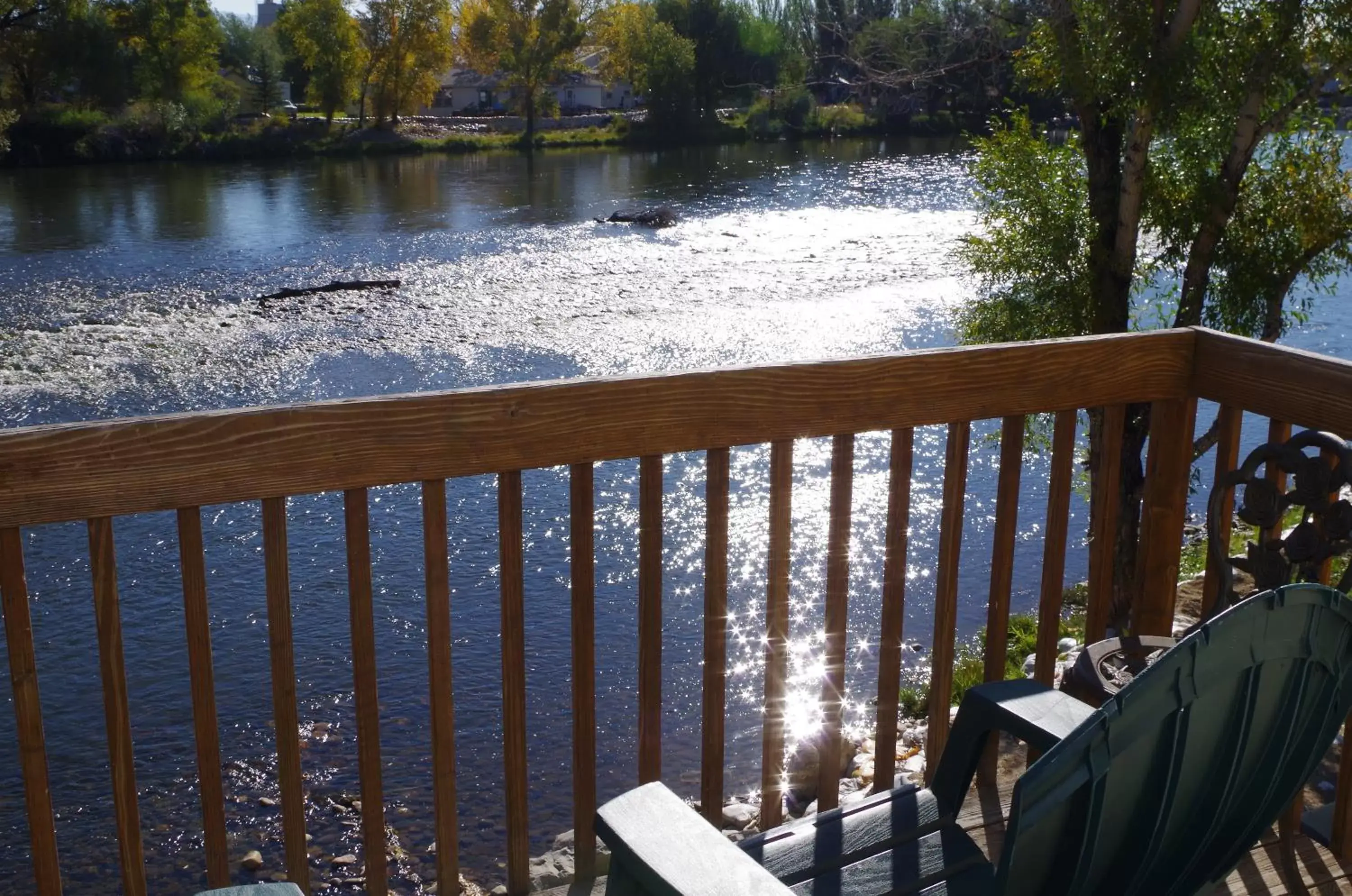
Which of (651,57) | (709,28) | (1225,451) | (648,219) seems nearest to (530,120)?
(651,57)

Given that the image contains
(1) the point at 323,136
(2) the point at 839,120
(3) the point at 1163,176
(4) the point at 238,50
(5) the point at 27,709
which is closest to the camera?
(5) the point at 27,709

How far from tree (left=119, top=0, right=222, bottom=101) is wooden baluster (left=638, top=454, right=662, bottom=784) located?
3857cm

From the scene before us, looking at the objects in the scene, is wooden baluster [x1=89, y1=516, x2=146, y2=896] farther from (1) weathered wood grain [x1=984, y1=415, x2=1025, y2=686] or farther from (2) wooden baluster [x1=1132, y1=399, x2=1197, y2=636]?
(2) wooden baluster [x1=1132, y1=399, x2=1197, y2=636]

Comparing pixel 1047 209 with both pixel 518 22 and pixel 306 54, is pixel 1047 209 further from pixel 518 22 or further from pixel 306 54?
pixel 518 22

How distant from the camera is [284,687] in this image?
1962mm

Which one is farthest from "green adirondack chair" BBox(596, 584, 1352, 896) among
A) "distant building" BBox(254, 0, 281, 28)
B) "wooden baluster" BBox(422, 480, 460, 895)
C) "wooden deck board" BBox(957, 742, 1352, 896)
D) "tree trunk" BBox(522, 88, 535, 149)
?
"distant building" BBox(254, 0, 281, 28)

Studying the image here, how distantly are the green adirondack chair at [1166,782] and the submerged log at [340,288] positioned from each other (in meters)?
15.3

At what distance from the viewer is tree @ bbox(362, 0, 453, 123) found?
143 feet

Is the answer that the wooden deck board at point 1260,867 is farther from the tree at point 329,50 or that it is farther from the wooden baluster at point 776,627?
the tree at point 329,50

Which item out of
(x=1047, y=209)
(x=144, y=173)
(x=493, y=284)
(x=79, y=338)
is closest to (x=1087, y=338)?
(x=1047, y=209)

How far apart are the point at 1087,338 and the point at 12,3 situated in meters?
36.9

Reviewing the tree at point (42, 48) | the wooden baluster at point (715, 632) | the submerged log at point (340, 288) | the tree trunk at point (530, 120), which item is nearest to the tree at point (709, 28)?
the tree trunk at point (530, 120)

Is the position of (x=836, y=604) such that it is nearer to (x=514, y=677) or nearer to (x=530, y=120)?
→ (x=514, y=677)

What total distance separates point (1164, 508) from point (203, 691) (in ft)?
5.97
